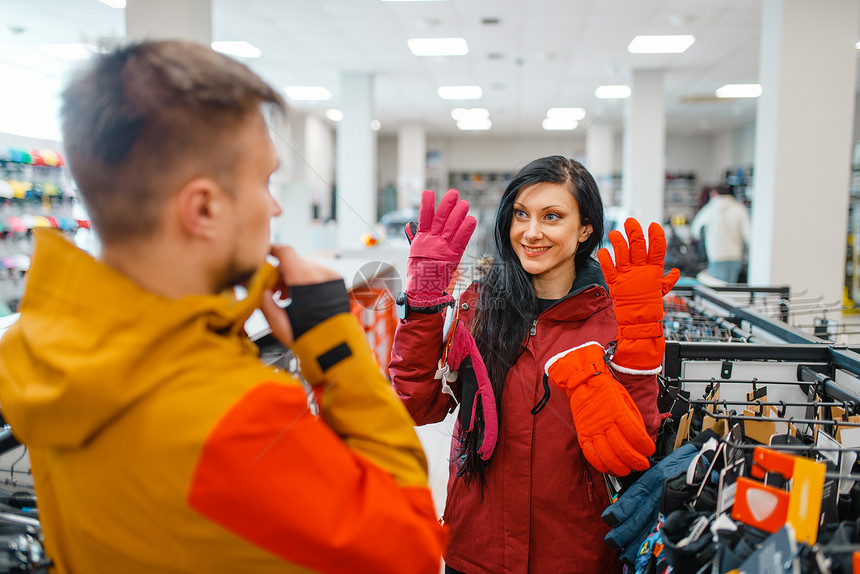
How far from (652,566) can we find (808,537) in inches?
16.1

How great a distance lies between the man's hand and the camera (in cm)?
65

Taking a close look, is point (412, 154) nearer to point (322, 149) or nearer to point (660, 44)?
point (322, 149)

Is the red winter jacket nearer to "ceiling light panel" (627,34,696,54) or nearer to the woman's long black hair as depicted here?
the woman's long black hair

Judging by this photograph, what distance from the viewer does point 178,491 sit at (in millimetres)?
537

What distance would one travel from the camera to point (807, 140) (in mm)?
4332

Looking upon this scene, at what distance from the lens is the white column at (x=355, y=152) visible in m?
8.76

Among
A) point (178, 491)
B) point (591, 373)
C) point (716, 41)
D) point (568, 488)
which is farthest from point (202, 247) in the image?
point (716, 41)

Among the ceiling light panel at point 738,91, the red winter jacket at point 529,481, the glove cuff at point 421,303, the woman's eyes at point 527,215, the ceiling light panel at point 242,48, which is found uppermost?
the ceiling light panel at point 738,91

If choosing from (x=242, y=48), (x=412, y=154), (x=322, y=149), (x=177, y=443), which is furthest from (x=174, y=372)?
(x=412, y=154)

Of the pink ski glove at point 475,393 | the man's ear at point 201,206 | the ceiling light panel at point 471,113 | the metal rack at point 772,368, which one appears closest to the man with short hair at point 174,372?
the man's ear at point 201,206

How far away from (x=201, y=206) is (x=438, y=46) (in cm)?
721

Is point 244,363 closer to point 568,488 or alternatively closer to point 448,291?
point 448,291

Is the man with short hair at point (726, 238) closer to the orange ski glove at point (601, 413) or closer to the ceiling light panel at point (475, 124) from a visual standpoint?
the ceiling light panel at point (475, 124)

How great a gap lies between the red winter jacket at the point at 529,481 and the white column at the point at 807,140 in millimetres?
3932
